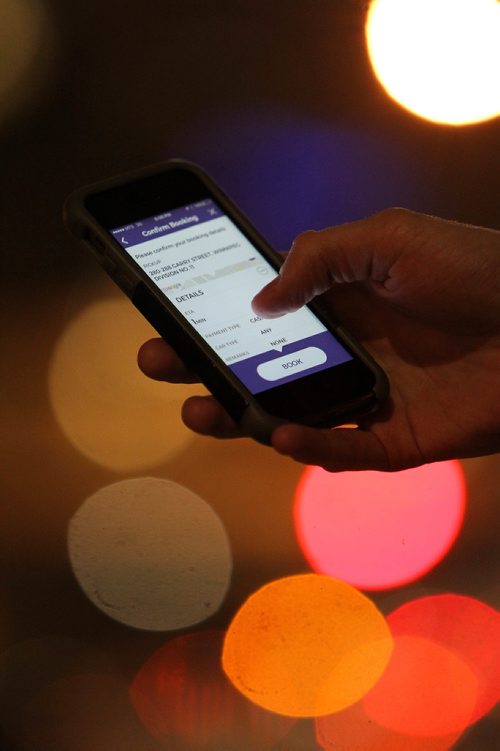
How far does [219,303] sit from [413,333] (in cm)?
22

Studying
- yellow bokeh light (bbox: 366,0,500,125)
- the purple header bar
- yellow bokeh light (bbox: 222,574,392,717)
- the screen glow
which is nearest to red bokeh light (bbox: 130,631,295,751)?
yellow bokeh light (bbox: 222,574,392,717)

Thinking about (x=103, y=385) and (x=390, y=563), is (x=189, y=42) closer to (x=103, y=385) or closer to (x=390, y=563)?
(x=103, y=385)

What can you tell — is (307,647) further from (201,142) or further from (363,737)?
(201,142)

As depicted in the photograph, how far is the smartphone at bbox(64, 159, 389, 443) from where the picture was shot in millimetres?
823

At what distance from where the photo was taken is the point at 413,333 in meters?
0.93

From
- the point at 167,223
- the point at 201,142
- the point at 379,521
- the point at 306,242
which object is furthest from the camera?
the point at 201,142

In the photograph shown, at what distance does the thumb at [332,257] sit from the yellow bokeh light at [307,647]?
353 millimetres

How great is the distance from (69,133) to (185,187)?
44 cm

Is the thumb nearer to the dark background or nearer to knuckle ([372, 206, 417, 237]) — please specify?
knuckle ([372, 206, 417, 237])

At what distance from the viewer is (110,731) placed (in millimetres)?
892

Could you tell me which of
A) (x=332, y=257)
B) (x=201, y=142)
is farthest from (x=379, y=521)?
(x=201, y=142)

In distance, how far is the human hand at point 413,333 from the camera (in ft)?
2.71

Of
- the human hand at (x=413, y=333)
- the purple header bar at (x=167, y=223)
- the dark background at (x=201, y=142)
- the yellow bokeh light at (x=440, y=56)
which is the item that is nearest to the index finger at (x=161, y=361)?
the human hand at (x=413, y=333)

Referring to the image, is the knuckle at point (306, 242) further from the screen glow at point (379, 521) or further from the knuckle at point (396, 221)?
the screen glow at point (379, 521)
